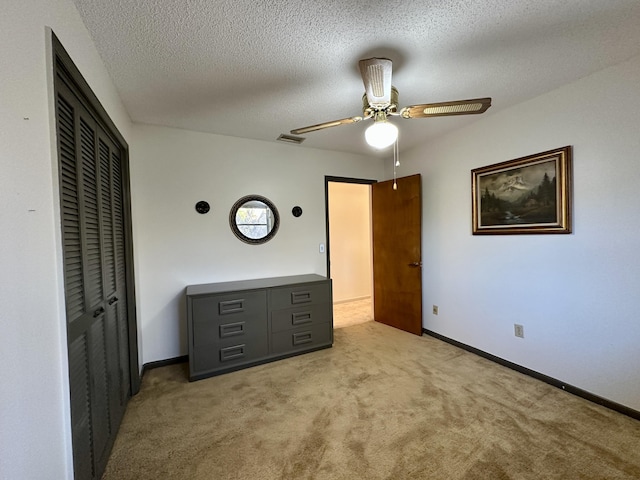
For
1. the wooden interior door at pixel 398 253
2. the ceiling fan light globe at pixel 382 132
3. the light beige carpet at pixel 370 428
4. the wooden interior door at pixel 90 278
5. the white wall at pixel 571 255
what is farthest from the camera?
the wooden interior door at pixel 398 253

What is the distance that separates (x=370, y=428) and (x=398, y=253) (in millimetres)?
2240

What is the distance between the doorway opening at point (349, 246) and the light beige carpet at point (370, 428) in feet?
8.16

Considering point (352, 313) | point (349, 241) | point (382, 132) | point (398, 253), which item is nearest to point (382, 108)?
point (382, 132)

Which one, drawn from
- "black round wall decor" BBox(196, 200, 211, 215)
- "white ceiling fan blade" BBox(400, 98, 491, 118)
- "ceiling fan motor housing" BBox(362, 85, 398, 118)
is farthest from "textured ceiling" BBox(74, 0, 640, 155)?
"black round wall decor" BBox(196, 200, 211, 215)

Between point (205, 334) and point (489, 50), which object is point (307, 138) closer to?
point (489, 50)

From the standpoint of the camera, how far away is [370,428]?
72.1 inches

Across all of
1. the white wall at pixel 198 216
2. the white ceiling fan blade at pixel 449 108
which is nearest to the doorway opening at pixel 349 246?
the white wall at pixel 198 216

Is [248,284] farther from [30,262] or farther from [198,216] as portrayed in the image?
[30,262]

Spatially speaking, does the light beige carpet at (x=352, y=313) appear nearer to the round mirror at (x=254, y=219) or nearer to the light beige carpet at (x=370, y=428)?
the light beige carpet at (x=370, y=428)

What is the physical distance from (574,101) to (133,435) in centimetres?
390

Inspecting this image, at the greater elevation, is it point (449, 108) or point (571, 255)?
point (449, 108)

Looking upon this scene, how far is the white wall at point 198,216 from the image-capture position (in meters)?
2.74

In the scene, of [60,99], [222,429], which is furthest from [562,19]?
[222,429]

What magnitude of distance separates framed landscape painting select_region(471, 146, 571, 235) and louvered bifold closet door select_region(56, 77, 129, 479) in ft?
10.2
